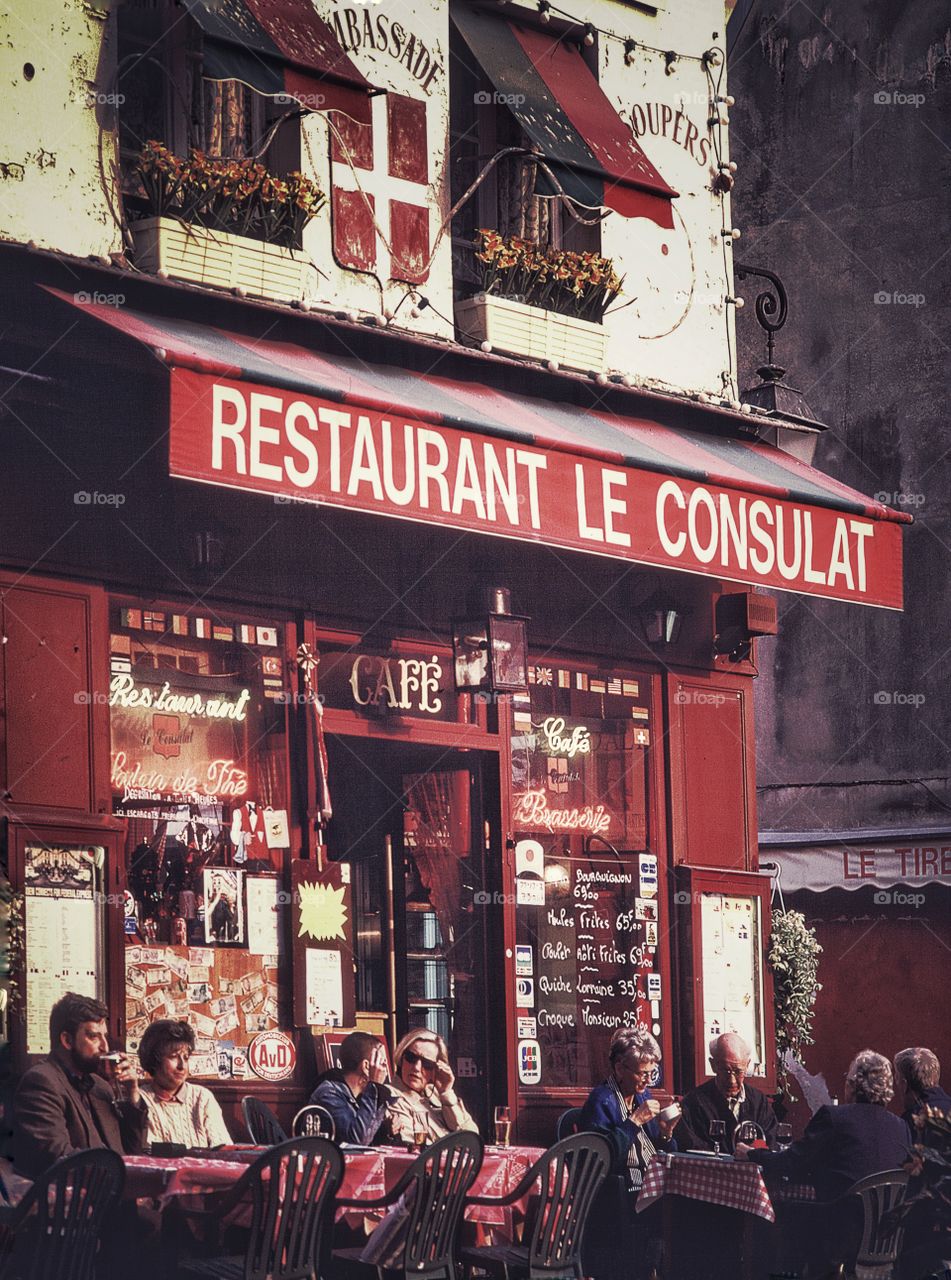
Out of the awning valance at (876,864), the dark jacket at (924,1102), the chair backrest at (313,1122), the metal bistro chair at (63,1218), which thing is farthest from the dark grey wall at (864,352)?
the metal bistro chair at (63,1218)

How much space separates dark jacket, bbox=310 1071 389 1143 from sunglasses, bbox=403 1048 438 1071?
0.61 feet

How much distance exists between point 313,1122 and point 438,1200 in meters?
1.68

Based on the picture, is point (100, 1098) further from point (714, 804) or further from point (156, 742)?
point (714, 804)

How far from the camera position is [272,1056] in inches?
413

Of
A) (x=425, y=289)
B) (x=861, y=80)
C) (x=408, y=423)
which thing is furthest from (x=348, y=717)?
(x=861, y=80)

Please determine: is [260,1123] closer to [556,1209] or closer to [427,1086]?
[427,1086]

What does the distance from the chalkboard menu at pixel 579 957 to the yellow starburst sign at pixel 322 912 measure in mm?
1461

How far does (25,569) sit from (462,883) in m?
3.44

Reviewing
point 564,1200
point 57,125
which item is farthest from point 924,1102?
point 57,125

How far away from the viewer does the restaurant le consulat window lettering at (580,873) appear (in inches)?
476

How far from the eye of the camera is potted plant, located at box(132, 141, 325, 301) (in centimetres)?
1027

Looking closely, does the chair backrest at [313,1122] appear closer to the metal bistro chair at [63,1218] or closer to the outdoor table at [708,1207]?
the outdoor table at [708,1207]

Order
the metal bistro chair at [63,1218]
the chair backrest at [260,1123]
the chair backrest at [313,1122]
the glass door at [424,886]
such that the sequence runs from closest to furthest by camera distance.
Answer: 1. the metal bistro chair at [63,1218]
2. the chair backrest at [313,1122]
3. the chair backrest at [260,1123]
4. the glass door at [424,886]

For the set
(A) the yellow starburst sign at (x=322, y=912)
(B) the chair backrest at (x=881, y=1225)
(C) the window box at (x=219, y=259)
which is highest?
(C) the window box at (x=219, y=259)
